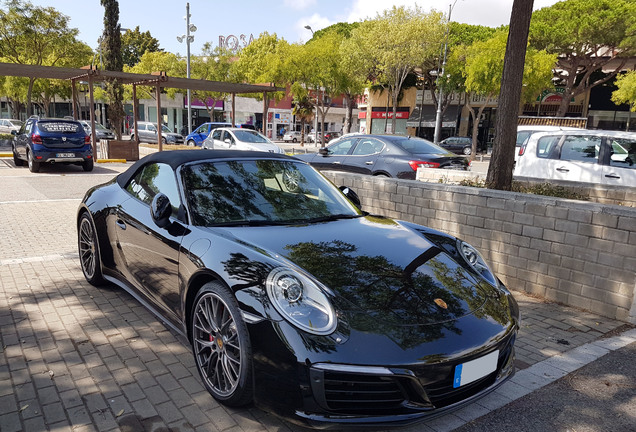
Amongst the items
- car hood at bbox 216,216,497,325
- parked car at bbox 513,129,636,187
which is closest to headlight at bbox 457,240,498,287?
car hood at bbox 216,216,497,325

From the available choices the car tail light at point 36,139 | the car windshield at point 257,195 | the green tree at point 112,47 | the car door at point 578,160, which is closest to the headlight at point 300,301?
the car windshield at point 257,195

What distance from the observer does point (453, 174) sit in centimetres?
841

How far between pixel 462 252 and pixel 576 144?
6.79 m

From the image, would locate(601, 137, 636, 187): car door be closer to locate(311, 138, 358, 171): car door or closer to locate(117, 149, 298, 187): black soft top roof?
locate(311, 138, 358, 171): car door

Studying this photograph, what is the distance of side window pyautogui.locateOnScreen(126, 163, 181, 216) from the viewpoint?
3.42 meters

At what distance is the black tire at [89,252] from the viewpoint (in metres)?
4.48

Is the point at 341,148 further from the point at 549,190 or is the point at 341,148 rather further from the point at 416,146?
the point at 549,190

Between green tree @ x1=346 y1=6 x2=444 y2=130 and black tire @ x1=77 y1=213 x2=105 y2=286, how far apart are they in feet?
99.6

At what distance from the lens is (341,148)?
33.8 feet

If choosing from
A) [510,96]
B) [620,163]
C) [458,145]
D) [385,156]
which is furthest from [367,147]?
[458,145]

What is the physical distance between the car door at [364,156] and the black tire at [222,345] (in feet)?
22.9

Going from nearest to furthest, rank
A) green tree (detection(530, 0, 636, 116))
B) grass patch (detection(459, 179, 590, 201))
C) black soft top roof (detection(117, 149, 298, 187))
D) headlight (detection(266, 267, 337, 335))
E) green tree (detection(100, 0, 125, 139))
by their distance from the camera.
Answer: headlight (detection(266, 267, 337, 335))
black soft top roof (detection(117, 149, 298, 187))
grass patch (detection(459, 179, 590, 201))
green tree (detection(100, 0, 125, 139))
green tree (detection(530, 0, 636, 116))

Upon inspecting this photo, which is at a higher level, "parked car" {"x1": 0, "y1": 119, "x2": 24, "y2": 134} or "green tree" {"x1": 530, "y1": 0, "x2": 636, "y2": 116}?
"green tree" {"x1": 530, "y1": 0, "x2": 636, "y2": 116}

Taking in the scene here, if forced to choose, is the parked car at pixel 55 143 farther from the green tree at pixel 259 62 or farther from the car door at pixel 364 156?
the green tree at pixel 259 62
